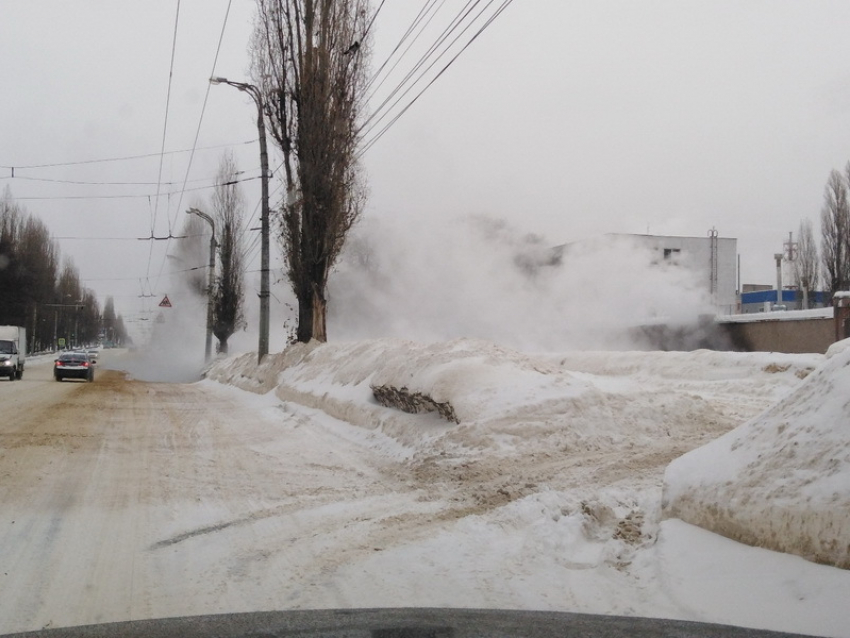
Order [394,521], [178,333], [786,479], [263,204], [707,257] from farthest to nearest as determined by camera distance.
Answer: [178,333], [707,257], [263,204], [394,521], [786,479]

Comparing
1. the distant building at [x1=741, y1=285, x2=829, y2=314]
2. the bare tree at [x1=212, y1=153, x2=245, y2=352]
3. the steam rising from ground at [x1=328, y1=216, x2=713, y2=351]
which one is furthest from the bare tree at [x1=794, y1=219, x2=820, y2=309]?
the bare tree at [x1=212, y1=153, x2=245, y2=352]

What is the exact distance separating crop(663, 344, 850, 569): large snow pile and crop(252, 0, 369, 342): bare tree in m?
15.9

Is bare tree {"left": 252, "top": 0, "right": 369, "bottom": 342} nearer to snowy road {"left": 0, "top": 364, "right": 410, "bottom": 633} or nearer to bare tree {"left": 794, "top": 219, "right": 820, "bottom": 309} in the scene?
snowy road {"left": 0, "top": 364, "right": 410, "bottom": 633}

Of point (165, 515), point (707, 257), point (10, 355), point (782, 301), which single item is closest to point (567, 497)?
point (165, 515)

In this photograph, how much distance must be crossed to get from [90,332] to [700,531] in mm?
140956

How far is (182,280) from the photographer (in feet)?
245

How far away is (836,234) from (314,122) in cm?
3312

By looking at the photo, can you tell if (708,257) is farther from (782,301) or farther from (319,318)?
(319,318)

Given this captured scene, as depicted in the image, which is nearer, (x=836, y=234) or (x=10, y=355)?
(x=10, y=355)

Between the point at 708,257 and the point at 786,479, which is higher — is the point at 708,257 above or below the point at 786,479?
above

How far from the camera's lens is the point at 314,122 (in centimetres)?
1953

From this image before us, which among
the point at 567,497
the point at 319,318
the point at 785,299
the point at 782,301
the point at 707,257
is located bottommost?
the point at 567,497

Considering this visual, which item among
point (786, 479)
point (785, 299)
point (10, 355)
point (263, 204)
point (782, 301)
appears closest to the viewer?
point (786, 479)

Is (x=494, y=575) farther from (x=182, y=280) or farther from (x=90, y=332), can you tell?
(x=90, y=332)
